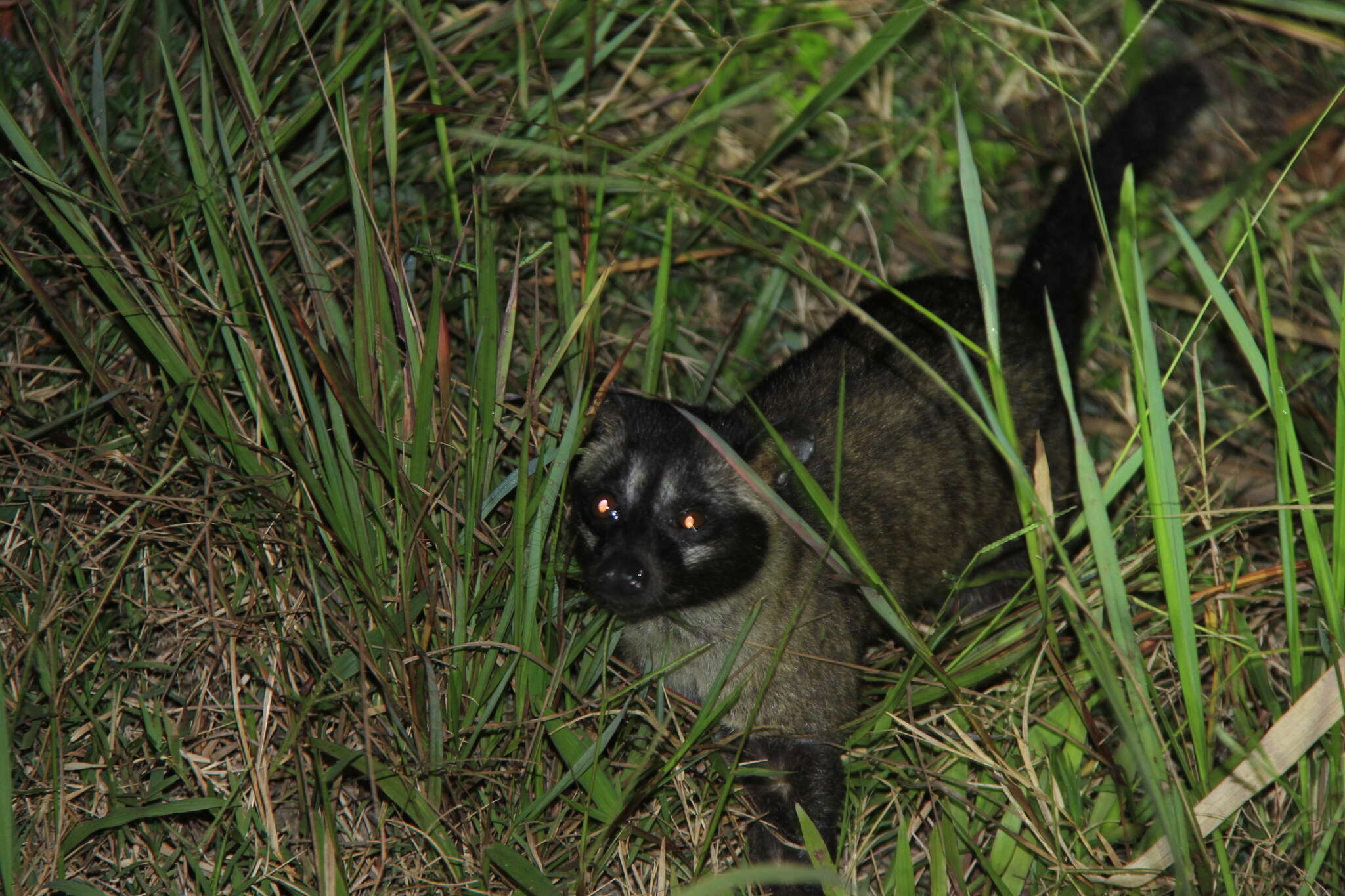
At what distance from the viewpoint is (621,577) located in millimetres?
3621

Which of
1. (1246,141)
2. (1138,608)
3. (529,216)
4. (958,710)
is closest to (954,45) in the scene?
(1246,141)

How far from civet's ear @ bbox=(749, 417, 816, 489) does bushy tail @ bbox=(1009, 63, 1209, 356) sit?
59.7 inches

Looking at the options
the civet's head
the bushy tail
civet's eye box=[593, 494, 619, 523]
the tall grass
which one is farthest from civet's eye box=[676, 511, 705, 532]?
the bushy tail

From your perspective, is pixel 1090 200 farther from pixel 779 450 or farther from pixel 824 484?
pixel 779 450

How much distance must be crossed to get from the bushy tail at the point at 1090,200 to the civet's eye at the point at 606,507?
216cm

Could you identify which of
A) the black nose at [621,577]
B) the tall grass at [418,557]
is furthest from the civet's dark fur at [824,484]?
the tall grass at [418,557]

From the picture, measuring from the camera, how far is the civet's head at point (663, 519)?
3744 millimetres

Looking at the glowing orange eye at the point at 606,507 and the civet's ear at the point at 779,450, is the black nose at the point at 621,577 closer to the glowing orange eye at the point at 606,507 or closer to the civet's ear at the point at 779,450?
the glowing orange eye at the point at 606,507

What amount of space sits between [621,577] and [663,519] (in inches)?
12.3

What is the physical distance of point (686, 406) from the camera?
3969 mm

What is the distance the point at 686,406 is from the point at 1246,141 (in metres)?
4.05

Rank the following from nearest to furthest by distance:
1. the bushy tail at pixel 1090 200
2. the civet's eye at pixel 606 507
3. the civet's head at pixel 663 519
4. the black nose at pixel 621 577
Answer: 1. the black nose at pixel 621 577
2. the civet's head at pixel 663 519
3. the civet's eye at pixel 606 507
4. the bushy tail at pixel 1090 200

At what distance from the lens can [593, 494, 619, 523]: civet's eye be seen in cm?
385

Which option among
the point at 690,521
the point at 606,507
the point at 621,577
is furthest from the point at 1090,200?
the point at 621,577
